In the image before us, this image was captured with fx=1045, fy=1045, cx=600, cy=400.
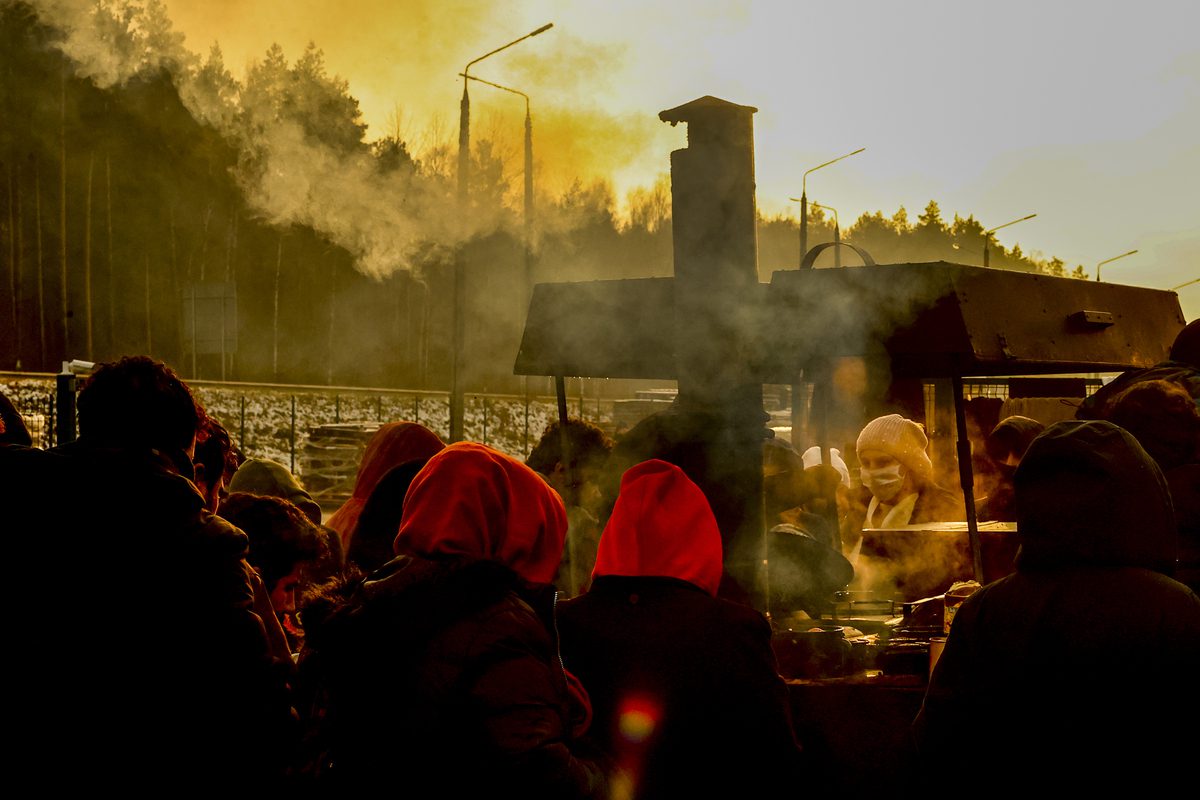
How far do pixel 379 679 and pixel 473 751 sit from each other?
228 mm

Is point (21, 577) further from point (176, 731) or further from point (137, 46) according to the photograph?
point (137, 46)

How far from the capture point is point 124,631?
6.72 ft

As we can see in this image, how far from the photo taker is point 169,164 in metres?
18.9

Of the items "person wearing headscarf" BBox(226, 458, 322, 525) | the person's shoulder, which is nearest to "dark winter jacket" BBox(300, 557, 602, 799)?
the person's shoulder

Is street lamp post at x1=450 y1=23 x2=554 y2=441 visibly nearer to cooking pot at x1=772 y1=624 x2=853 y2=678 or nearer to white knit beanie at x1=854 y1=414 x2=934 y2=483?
white knit beanie at x1=854 y1=414 x2=934 y2=483

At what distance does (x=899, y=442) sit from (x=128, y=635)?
225 inches

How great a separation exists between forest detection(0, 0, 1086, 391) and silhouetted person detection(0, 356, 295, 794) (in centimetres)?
1155

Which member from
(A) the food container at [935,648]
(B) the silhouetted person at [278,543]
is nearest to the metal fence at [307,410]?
(B) the silhouetted person at [278,543]

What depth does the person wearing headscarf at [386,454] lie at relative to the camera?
4.02 meters

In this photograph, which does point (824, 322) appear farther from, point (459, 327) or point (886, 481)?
point (459, 327)

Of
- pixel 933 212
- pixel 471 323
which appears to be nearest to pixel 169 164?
pixel 471 323

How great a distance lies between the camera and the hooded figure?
2.17 metres

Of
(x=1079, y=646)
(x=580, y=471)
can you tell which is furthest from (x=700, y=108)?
(x=1079, y=646)

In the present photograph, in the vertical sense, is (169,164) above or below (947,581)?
above
